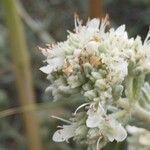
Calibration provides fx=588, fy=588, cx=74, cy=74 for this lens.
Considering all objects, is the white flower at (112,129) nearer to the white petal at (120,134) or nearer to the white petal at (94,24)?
the white petal at (120,134)

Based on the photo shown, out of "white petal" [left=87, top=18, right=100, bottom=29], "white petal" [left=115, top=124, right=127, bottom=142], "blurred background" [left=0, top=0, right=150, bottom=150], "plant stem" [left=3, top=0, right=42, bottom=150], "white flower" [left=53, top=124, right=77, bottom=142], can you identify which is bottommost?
"white petal" [left=115, top=124, right=127, bottom=142]

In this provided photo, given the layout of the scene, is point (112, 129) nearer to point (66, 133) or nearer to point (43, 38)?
point (66, 133)

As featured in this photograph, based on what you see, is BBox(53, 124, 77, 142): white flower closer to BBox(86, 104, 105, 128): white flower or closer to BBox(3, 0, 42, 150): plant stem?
BBox(86, 104, 105, 128): white flower

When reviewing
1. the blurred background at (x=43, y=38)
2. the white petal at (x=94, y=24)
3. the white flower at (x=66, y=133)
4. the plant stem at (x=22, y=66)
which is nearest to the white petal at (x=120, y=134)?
the white flower at (x=66, y=133)

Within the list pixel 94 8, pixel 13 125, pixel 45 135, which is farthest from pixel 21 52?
pixel 13 125

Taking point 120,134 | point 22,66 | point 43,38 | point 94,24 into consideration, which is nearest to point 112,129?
point 120,134

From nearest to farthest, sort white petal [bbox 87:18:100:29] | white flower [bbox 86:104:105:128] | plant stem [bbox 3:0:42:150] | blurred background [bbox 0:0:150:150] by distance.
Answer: white flower [bbox 86:104:105:128] < white petal [bbox 87:18:100:29] < plant stem [bbox 3:0:42:150] < blurred background [bbox 0:0:150:150]

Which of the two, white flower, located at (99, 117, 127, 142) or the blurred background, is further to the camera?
the blurred background

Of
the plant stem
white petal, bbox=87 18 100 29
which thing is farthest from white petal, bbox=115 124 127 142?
the plant stem
